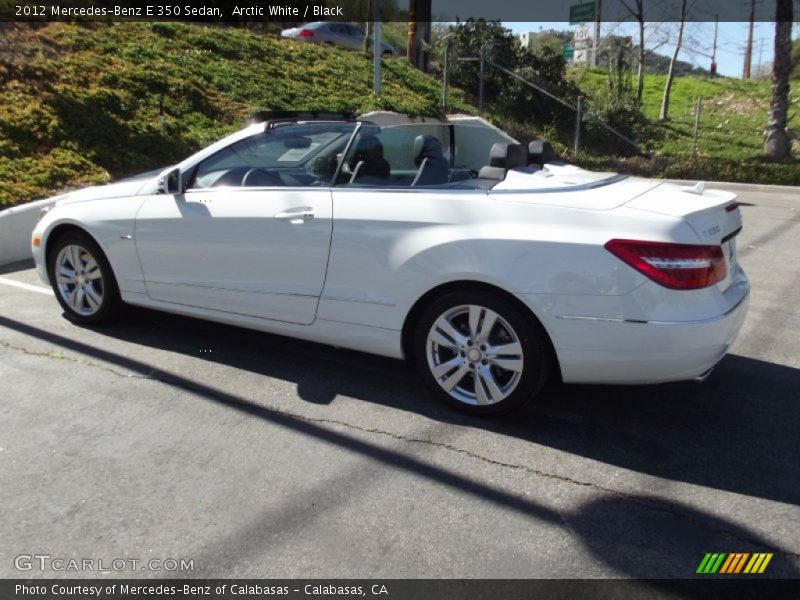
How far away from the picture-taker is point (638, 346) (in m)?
3.44

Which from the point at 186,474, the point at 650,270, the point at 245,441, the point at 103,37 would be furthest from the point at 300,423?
the point at 103,37

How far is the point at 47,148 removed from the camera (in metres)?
9.88

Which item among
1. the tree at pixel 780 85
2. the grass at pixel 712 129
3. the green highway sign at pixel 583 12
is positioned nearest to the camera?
the tree at pixel 780 85

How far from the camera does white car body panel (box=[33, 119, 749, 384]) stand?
3.46m

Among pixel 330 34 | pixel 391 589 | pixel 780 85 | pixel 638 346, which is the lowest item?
pixel 391 589

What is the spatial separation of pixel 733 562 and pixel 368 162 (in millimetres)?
2810

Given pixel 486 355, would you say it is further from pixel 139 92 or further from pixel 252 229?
pixel 139 92

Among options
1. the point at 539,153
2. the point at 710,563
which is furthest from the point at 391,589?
the point at 539,153

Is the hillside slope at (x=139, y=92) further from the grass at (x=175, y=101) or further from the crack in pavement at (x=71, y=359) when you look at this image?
the crack in pavement at (x=71, y=359)

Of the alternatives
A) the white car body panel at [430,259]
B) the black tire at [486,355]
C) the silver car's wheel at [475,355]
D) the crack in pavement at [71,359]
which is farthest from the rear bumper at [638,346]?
the crack in pavement at [71,359]

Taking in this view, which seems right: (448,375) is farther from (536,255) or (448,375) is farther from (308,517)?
(308,517)

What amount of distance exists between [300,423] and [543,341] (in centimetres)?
135

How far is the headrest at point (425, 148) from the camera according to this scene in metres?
4.32

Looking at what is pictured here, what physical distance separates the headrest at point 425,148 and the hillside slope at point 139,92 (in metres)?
6.20
